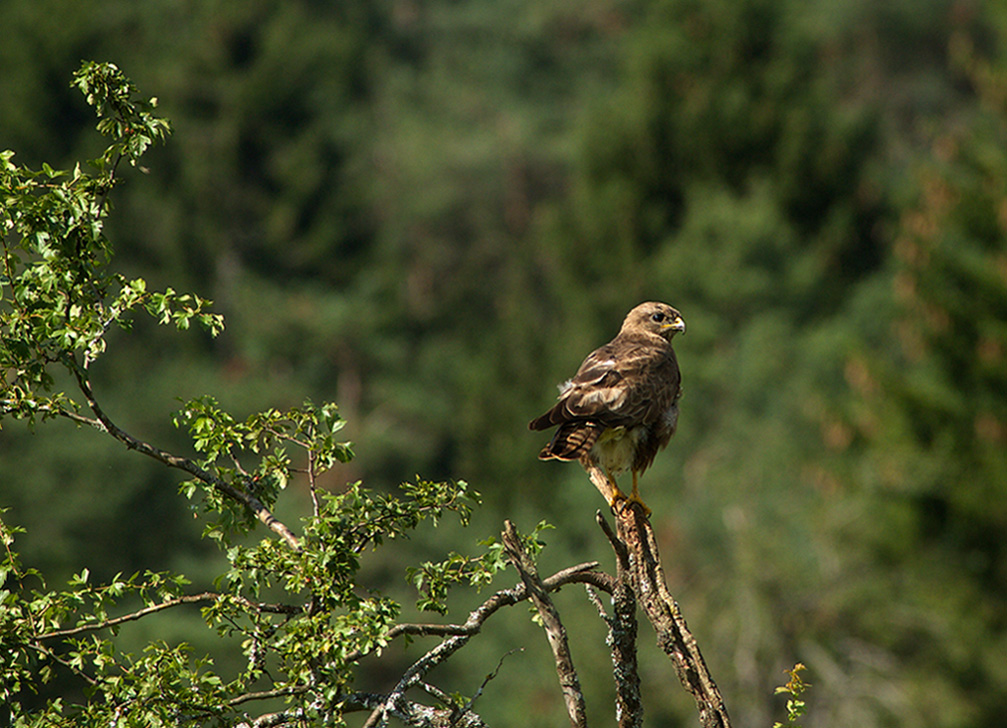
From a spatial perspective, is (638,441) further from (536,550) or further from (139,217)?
(139,217)

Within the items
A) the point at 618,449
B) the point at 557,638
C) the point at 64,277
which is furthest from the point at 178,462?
the point at 618,449

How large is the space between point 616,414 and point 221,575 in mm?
2430

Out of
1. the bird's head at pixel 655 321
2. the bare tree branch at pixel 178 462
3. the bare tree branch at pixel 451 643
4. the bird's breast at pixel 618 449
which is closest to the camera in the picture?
the bare tree branch at pixel 451 643

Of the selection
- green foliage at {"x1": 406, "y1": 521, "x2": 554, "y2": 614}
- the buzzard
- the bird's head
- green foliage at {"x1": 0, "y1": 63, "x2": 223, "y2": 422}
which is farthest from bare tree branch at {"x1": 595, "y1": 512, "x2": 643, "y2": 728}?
the bird's head

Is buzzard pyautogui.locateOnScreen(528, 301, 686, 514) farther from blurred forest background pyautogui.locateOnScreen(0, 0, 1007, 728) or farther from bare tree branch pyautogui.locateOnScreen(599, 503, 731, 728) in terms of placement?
blurred forest background pyautogui.locateOnScreen(0, 0, 1007, 728)

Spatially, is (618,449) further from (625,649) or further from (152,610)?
(152,610)

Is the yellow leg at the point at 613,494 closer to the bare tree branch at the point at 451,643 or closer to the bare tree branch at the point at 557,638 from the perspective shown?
the bare tree branch at the point at 451,643

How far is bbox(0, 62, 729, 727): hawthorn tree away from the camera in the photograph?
12.0ft

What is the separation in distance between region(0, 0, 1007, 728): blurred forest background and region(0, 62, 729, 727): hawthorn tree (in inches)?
538

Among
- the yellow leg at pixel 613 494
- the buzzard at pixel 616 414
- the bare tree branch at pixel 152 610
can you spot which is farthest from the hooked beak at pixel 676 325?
the bare tree branch at pixel 152 610

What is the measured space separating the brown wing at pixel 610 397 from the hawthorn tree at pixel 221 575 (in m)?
1.37

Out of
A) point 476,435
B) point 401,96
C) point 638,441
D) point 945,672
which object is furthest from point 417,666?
point 401,96

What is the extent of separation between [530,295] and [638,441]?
34.6 meters

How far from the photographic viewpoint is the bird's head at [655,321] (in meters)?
7.32
